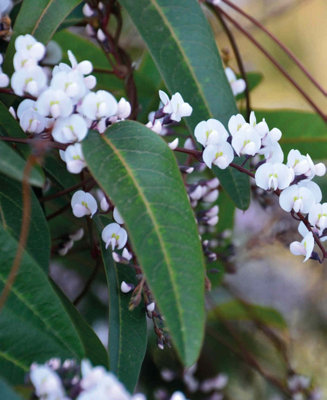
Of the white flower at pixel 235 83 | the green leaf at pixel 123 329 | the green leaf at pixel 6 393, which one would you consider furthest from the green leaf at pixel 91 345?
the white flower at pixel 235 83

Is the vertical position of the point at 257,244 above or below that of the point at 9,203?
below

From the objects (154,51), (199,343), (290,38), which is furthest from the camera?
(290,38)

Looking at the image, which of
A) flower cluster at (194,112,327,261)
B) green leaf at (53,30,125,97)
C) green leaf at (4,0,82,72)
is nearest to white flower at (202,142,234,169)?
flower cluster at (194,112,327,261)

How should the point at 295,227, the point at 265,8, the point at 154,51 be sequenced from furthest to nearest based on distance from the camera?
1. the point at 265,8
2. the point at 295,227
3. the point at 154,51

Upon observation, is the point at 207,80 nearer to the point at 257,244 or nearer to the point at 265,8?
the point at 257,244

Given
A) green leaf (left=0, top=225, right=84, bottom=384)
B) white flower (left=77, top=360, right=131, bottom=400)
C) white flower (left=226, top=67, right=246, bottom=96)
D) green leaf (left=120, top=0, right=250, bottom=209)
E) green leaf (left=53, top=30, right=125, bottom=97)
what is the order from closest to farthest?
white flower (left=77, top=360, right=131, bottom=400)
green leaf (left=0, top=225, right=84, bottom=384)
green leaf (left=120, top=0, right=250, bottom=209)
white flower (left=226, top=67, right=246, bottom=96)
green leaf (left=53, top=30, right=125, bottom=97)

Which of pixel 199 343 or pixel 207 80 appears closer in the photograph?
pixel 199 343

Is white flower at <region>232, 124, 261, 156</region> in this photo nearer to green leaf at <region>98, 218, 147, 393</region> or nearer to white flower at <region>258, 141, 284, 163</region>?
white flower at <region>258, 141, 284, 163</region>

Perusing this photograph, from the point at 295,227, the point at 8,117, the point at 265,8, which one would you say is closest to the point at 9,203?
the point at 8,117
